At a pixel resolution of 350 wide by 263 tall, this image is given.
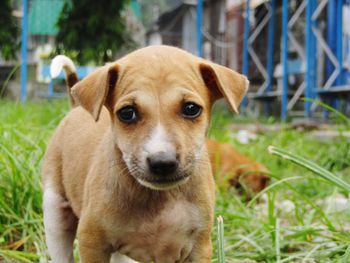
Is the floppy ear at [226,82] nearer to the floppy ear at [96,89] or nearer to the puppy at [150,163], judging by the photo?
the puppy at [150,163]

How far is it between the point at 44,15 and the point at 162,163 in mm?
13616

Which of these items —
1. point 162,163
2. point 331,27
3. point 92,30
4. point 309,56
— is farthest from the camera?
point 92,30

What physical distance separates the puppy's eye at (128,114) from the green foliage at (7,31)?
1267cm

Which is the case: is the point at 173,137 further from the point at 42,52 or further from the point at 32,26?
the point at 42,52

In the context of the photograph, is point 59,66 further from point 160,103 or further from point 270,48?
point 270,48

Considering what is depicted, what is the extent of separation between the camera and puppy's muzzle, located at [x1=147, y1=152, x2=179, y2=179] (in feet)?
6.08

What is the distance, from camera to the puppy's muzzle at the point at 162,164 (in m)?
1.85

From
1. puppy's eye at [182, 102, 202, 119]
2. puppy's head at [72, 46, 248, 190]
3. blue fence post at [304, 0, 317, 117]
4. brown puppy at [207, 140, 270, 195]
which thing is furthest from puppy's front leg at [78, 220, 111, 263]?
blue fence post at [304, 0, 317, 117]

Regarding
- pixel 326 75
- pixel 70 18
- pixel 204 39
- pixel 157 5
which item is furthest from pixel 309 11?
pixel 204 39

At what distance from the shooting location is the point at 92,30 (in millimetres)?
12062

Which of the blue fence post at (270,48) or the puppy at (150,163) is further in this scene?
the blue fence post at (270,48)

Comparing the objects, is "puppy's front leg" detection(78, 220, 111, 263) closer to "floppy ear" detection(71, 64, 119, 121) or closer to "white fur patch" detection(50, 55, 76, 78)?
"floppy ear" detection(71, 64, 119, 121)

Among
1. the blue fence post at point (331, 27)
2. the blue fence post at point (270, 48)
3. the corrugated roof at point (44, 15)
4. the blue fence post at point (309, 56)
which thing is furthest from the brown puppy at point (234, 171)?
the corrugated roof at point (44, 15)

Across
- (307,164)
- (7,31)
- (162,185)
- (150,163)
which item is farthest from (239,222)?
(7,31)
